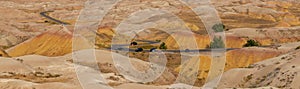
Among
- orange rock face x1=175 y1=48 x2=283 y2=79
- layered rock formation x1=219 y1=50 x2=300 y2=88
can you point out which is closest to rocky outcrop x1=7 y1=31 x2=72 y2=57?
orange rock face x1=175 y1=48 x2=283 y2=79

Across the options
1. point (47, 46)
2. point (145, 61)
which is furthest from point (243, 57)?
point (47, 46)

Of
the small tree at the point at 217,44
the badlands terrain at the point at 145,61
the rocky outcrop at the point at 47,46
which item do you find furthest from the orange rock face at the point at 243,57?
the rocky outcrop at the point at 47,46

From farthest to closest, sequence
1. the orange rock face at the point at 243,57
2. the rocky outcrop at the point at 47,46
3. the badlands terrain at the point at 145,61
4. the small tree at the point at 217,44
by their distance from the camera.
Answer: the rocky outcrop at the point at 47,46
the small tree at the point at 217,44
the orange rock face at the point at 243,57
the badlands terrain at the point at 145,61

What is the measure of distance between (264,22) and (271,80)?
445 feet

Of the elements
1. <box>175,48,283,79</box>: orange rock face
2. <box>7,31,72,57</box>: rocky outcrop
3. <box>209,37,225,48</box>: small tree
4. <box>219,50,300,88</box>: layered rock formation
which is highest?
<box>219,50,300,88</box>: layered rock formation

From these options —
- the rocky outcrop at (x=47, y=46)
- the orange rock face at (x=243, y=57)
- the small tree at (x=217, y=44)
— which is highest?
the rocky outcrop at (x=47, y=46)

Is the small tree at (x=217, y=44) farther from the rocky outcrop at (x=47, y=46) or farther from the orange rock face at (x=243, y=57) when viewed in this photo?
the rocky outcrop at (x=47, y=46)

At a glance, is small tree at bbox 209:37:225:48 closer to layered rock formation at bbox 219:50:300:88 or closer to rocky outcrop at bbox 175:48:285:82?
rocky outcrop at bbox 175:48:285:82

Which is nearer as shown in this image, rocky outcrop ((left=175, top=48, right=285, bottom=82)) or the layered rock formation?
the layered rock formation

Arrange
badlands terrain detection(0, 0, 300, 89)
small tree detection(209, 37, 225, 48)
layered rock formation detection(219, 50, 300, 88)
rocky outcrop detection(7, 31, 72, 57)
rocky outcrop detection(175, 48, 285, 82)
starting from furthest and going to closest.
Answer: rocky outcrop detection(7, 31, 72, 57), small tree detection(209, 37, 225, 48), rocky outcrop detection(175, 48, 285, 82), badlands terrain detection(0, 0, 300, 89), layered rock formation detection(219, 50, 300, 88)

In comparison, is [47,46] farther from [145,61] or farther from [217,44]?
[217,44]

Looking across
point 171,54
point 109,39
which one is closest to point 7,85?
point 171,54

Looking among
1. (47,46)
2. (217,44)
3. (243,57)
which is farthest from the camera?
(47,46)

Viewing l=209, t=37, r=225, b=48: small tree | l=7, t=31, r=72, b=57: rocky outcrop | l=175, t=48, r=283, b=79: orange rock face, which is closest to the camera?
l=175, t=48, r=283, b=79: orange rock face
